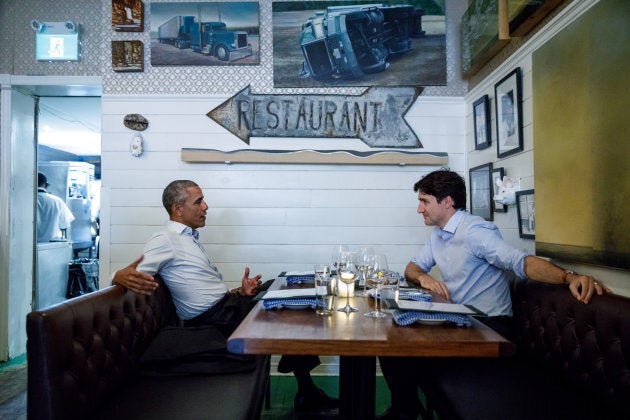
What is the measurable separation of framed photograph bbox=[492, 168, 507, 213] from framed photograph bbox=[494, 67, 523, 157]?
0.11 m

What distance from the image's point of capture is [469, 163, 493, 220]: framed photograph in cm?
289

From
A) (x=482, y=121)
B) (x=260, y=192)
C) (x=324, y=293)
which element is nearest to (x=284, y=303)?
(x=324, y=293)

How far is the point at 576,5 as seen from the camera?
6.40 ft

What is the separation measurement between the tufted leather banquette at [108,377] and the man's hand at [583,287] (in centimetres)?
132

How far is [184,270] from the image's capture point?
2404 mm

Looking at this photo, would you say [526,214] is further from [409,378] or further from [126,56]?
[126,56]

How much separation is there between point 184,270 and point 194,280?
0.08 meters

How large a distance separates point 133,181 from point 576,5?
9.75ft

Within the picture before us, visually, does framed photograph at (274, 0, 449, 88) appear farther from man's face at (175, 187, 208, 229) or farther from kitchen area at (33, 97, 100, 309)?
kitchen area at (33, 97, 100, 309)

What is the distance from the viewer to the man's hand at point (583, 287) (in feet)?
5.32

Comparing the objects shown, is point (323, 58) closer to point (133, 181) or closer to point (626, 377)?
point (133, 181)

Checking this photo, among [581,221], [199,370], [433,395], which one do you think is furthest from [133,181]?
[581,221]

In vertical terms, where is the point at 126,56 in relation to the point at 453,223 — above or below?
above

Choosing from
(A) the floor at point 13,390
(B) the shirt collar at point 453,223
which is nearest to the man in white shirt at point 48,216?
(A) the floor at point 13,390
